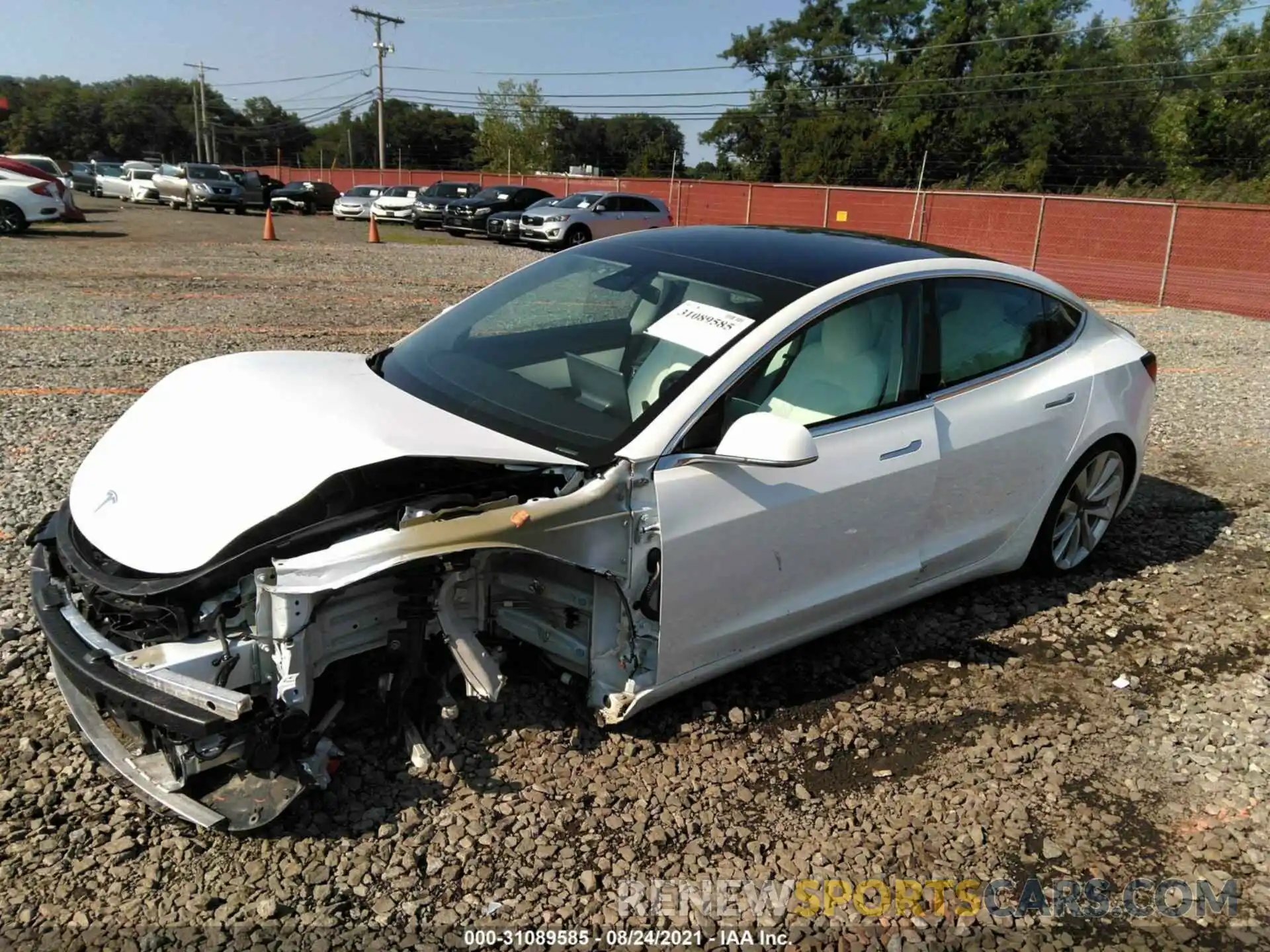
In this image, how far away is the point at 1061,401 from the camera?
417 centimetres

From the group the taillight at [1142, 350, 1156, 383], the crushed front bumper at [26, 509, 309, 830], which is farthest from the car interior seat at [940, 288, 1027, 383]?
the crushed front bumper at [26, 509, 309, 830]

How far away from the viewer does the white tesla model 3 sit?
2.56 m

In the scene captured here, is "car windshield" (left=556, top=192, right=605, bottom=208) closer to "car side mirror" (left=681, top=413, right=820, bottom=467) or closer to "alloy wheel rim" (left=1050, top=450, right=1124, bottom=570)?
"alloy wheel rim" (left=1050, top=450, right=1124, bottom=570)

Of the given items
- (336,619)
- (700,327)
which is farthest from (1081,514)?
(336,619)

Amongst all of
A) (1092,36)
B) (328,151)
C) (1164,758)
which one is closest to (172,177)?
(1164,758)

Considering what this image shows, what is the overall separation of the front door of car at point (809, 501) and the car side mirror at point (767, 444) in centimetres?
12

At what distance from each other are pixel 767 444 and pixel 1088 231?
2001 centimetres

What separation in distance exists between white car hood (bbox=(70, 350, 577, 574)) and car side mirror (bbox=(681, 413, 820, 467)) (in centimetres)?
49

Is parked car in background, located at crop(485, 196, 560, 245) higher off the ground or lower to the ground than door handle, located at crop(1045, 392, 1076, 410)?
higher

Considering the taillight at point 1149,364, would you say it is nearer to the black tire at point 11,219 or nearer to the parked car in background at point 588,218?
the parked car in background at point 588,218

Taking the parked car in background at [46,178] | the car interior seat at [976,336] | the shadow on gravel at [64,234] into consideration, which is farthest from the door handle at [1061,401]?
the parked car in background at [46,178]

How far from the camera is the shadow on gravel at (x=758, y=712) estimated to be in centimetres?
287

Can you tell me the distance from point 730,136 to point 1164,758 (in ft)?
218

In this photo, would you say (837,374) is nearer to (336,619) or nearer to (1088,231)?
(336,619)
